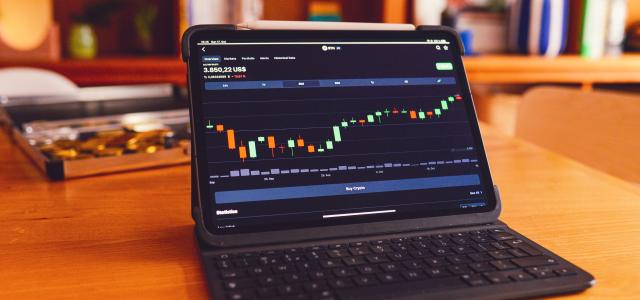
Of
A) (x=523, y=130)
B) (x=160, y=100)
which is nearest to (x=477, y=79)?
(x=523, y=130)

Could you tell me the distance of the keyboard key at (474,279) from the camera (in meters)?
0.52

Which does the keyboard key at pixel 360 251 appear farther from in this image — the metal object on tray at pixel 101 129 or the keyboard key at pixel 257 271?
the metal object on tray at pixel 101 129

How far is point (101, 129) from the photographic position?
1.11 m

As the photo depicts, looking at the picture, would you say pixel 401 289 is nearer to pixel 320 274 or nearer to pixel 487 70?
pixel 320 274

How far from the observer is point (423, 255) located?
0.57 meters

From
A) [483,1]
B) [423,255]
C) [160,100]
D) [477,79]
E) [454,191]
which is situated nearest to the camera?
[423,255]

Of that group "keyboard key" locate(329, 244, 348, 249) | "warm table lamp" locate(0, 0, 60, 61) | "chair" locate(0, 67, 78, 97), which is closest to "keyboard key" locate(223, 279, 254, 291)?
"keyboard key" locate(329, 244, 348, 249)

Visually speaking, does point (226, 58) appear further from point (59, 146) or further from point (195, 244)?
point (59, 146)

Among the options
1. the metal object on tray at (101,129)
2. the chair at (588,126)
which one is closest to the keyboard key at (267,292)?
the metal object on tray at (101,129)

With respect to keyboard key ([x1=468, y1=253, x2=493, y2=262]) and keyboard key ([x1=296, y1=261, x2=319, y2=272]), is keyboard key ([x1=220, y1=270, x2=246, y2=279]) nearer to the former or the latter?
keyboard key ([x1=296, y1=261, x2=319, y2=272])

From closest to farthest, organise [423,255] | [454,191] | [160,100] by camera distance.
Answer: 1. [423,255]
2. [454,191]
3. [160,100]

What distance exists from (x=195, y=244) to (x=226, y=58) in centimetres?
20

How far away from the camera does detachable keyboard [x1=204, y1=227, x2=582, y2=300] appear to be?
1.64 ft

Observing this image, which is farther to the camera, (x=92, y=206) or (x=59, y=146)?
(x=59, y=146)
